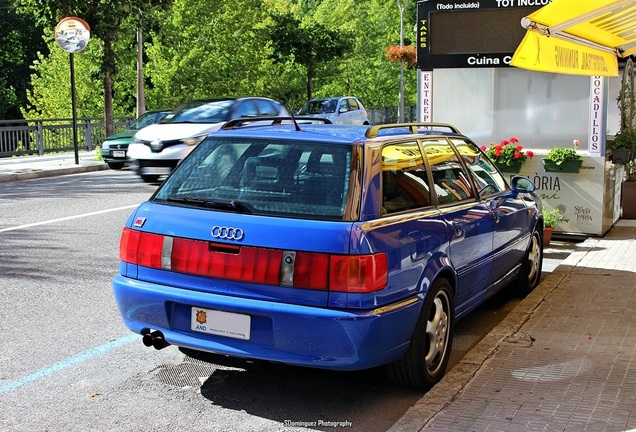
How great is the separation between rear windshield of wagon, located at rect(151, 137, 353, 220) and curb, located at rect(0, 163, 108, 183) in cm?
1472

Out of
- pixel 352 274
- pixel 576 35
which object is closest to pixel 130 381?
pixel 352 274

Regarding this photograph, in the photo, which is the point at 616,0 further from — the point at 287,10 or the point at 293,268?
the point at 287,10

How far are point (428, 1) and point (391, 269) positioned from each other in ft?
24.8

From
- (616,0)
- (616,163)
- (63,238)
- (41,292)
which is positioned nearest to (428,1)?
(616,163)

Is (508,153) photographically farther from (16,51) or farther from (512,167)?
(16,51)

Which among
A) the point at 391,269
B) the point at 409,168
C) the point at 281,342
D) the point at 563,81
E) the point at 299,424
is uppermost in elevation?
the point at 563,81

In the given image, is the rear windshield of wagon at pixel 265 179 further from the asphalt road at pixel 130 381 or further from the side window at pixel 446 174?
the asphalt road at pixel 130 381

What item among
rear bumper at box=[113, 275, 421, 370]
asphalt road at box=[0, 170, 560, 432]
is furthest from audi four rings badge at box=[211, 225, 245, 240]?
asphalt road at box=[0, 170, 560, 432]

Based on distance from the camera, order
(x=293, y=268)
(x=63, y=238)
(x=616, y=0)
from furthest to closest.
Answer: (x=63, y=238), (x=616, y=0), (x=293, y=268)

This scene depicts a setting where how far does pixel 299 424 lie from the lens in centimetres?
468

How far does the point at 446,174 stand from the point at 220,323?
2094mm

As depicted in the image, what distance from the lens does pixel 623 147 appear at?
11773 millimetres

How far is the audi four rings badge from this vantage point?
4736 millimetres

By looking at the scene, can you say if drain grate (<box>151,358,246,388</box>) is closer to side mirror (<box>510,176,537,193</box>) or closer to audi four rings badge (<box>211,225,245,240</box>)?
audi four rings badge (<box>211,225,245,240</box>)
